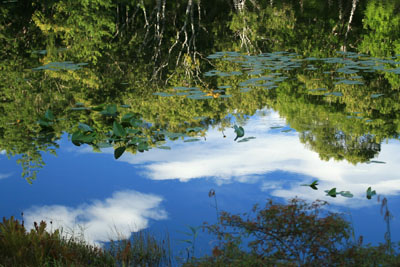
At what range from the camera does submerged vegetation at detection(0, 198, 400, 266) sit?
3205 millimetres

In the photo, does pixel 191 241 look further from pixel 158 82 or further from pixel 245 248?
pixel 158 82

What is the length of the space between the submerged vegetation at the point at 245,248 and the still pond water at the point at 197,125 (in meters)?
0.30

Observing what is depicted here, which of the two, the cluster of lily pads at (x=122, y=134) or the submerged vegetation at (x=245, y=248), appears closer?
the submerged vegetation at (x=245, y=248)

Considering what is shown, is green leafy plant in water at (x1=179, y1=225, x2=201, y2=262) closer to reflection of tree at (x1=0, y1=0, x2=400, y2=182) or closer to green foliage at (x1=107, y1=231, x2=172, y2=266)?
green foliage at (x1=107, y1=231, x2=172, y2=266)

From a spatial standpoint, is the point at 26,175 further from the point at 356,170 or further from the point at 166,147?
the point at 356,170

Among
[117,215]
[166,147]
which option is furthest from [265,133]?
[117,215]

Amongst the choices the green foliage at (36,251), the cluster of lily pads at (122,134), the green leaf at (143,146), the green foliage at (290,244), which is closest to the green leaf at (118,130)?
the cluster of lily pads at (122,134)

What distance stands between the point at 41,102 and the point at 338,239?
19.8 ft

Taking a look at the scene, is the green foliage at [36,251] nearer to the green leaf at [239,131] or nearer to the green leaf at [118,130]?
the green leaf at [118,130]

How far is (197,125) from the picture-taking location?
278 inches

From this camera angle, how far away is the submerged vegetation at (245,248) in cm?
321

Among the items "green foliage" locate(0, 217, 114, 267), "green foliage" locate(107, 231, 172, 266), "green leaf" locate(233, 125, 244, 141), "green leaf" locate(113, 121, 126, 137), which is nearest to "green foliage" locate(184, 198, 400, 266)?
"green foliage" locate(107, 231, 172, 266)

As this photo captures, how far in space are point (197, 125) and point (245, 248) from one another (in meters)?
3.52

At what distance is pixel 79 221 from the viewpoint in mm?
4430
